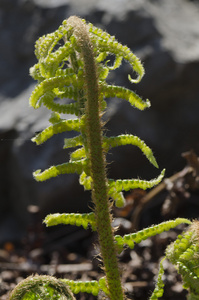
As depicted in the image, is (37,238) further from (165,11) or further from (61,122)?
(165,11)

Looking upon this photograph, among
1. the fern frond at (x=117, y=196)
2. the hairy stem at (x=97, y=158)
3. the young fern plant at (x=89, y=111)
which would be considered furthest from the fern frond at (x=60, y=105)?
the fern frond at (x=117, y=196)

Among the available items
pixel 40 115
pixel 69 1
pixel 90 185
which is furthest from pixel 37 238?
pixel 69 1

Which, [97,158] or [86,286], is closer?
[97,158]

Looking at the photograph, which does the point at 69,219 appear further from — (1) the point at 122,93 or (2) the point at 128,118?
(2) the point at 128,118

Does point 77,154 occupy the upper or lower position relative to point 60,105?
lower

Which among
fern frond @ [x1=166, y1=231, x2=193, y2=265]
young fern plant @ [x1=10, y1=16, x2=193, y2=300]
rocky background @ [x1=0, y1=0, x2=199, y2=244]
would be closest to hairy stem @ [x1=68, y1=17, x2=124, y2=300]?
young fern plant @ [x1=10, y1=16, x2=193, y2=300]

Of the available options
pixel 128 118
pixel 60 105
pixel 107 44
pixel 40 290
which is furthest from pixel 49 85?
pixel 128 118
